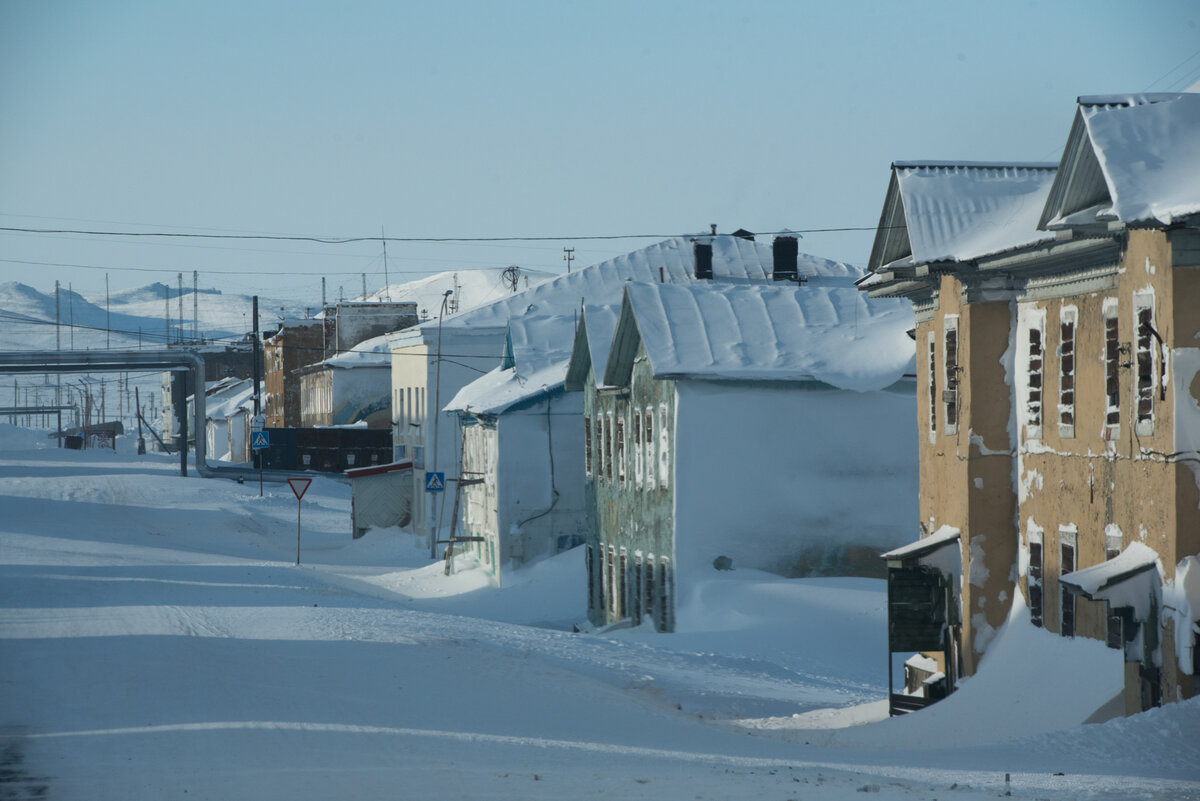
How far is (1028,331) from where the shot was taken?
18297 millimetres

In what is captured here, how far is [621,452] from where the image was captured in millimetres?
32594

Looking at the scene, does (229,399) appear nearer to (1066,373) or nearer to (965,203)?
(965,203)

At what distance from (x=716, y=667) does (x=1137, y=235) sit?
35.6 ft

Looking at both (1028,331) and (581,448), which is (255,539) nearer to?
(581,448)

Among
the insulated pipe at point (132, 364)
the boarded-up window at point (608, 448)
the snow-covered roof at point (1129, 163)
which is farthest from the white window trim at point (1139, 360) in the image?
the insulated pipe at point (132, 364)

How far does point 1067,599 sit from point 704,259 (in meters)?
28.6

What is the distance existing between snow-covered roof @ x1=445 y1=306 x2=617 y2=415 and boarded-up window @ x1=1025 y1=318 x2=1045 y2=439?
832 inches

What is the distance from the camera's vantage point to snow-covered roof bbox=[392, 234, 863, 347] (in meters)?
46.8

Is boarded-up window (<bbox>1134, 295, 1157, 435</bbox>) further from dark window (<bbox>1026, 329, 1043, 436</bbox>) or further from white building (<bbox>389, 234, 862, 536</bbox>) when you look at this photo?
white building (<bbox>389, 234, 862, 536</bbox>)

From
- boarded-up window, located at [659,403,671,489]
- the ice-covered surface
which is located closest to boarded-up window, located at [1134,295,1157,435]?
the ice-covered surface

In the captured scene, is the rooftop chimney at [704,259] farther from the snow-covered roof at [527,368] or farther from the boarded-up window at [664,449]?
the boarded-up window at [664,449]

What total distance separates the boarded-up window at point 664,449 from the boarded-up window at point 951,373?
9.07 meters

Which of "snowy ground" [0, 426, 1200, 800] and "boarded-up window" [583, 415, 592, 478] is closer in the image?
"snowy ground" [0, 426, 1200, 800]

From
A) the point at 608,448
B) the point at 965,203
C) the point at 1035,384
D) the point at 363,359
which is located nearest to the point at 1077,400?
the point at 1035,384
